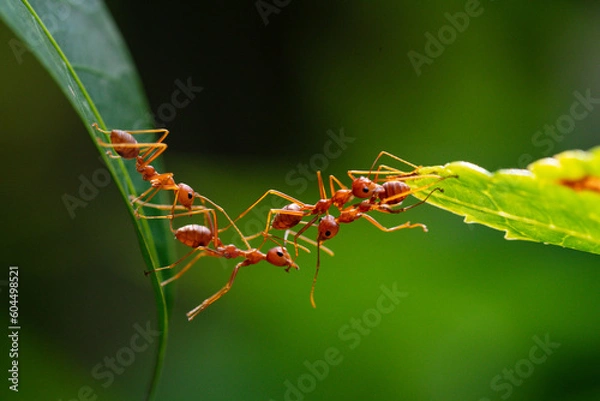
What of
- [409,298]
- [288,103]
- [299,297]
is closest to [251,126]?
[288,103]

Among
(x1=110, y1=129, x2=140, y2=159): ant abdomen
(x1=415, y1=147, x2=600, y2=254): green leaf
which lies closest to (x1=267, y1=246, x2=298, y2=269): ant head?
(x1=110, y1=129, x2=140, y2=159): ant abdomen

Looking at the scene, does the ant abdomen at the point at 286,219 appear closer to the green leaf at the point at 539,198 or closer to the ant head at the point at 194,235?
the ant head at the point at 194,235

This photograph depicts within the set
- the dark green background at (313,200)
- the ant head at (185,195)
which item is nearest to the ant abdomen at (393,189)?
the ant head at (185,195)

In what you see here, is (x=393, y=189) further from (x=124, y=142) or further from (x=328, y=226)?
(x=124, y=142)

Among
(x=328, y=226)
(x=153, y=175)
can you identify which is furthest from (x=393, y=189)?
(x=153, y=175)

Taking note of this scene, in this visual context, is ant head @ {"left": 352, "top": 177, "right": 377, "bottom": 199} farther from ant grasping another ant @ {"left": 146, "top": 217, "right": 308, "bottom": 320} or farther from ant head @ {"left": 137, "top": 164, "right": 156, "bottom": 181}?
ant head @ {"left": 137, "top": 164, "right": 156, "bottom": 181}
